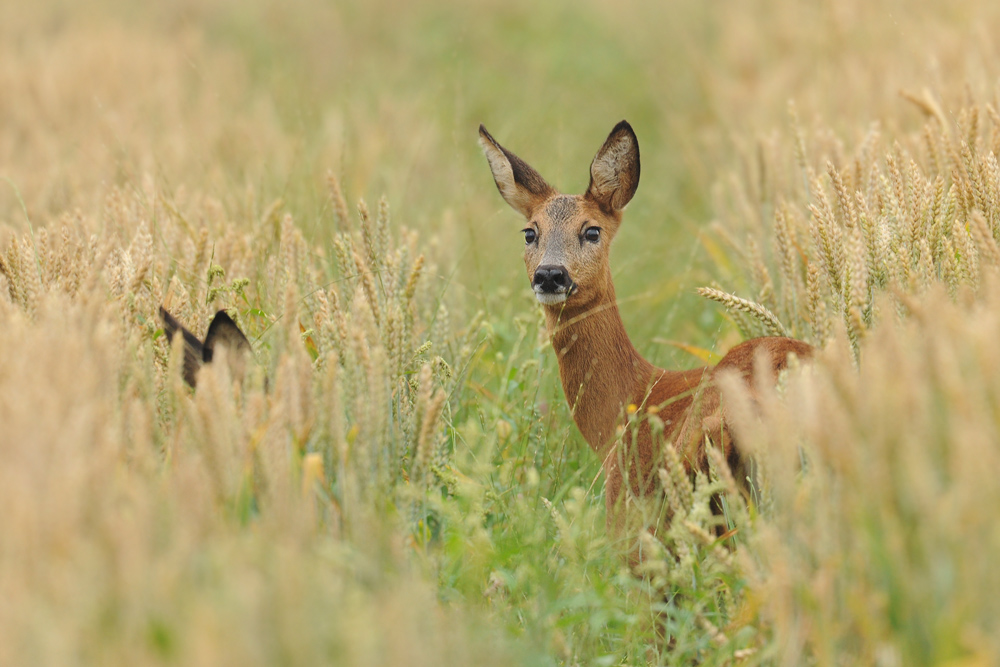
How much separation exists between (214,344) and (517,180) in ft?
6.70

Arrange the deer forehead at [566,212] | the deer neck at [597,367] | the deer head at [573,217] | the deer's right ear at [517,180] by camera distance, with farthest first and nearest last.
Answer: the deer's right ear at [517,180] → the deer forehead at [566,212] → the deer head at [573,217] → the deer neck at [597,367]

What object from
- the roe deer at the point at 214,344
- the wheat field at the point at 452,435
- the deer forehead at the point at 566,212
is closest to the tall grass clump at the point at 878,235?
the wheat field at the point at 452,435

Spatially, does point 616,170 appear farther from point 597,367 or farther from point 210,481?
point 210,481

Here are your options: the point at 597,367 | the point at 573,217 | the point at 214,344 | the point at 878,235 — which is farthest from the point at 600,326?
the point at 214,344

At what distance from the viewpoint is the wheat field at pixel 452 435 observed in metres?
2.09

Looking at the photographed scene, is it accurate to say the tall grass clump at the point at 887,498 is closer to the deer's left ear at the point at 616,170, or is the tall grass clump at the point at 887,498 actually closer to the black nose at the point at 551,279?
the black nose at the point at 551,279

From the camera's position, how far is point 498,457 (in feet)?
13.5

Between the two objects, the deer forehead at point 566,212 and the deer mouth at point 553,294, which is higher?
the deer forehead at point 566,212

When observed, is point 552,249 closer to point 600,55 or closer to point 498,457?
point 498,457

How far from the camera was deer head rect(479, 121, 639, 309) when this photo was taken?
14.7 ft

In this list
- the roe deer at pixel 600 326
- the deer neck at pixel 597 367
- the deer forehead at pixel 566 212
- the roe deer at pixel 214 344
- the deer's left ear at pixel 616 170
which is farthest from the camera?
the deer forehead at pixel 566 212

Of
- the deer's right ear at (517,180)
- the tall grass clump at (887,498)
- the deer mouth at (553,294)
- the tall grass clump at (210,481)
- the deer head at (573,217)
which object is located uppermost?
the deer's right ear at (517,180)

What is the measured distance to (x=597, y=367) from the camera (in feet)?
14.6

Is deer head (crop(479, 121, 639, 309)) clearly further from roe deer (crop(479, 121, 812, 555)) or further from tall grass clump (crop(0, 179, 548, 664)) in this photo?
tall grass clump (crop(0, 179, 548, 664))
